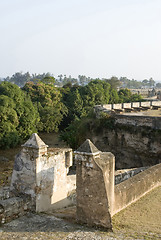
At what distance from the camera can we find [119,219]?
7.16m

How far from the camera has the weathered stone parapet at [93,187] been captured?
6.54 metres

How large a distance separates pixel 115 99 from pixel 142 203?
116 ft

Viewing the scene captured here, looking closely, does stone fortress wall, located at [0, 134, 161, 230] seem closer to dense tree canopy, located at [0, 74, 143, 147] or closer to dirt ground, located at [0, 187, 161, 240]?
dirt ground, located at [0, 187, 161, 240]

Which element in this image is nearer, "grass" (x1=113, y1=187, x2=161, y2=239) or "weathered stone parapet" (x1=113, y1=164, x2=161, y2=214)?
"grass" (x1=113, y1=187, x2=161, y2=239)

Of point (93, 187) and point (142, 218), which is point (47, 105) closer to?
point (142, 218)

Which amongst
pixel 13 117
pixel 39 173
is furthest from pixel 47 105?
pixel 39 173

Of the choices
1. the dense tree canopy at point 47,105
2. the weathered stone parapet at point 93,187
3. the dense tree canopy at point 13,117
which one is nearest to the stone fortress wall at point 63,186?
the weathered stone parapet at point 93,187

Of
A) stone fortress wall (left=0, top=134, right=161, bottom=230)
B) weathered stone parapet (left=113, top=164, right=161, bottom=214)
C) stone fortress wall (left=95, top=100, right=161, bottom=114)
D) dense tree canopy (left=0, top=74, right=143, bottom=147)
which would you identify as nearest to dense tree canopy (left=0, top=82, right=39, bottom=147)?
dense tree canopy (left=0, top=74, right=143, bottom=147)

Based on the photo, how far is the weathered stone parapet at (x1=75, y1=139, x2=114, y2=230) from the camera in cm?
654

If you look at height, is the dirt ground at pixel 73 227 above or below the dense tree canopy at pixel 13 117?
below

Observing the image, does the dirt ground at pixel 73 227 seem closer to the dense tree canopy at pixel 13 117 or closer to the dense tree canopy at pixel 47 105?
the dense tree canopy at pixel 13 117

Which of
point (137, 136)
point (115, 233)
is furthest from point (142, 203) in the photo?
point (137, 136)

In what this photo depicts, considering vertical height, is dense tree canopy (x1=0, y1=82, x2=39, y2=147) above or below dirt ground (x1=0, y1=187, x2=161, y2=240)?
above

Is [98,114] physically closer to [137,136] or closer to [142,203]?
[137,136]
